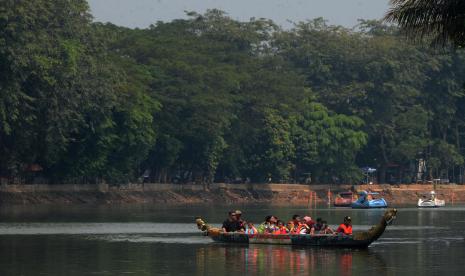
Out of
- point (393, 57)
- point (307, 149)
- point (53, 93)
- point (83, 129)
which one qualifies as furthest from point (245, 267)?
point (393, 57)

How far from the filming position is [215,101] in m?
140

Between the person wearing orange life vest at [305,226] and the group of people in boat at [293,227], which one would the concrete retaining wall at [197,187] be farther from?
the person wearing orange life vest at [305,226]

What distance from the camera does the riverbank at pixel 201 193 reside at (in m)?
123

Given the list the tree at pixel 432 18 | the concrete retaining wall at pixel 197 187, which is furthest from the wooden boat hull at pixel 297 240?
the concrete retaining wall at pixel 197 187

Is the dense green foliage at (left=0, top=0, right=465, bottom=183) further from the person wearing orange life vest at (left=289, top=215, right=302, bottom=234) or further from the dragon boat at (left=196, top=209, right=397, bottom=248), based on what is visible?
the person wearing orange life vest at (left=289, top=215, right=302, bottom=234)

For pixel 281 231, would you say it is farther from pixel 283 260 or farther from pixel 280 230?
pixel 283 260

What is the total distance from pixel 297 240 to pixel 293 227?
4.31ft

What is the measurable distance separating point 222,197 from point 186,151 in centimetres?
668

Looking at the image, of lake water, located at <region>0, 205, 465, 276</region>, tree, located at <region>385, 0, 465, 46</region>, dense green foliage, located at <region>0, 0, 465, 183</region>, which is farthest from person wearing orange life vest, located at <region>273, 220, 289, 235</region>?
dense green foliage, located at <region>0, 0, 465, 183</region>

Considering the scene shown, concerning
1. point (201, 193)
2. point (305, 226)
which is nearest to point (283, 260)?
point (305, 226)

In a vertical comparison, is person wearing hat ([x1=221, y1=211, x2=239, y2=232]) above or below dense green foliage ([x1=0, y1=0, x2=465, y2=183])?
below

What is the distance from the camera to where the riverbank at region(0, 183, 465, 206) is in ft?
402

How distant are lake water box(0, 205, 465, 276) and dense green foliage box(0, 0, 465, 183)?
22.8m

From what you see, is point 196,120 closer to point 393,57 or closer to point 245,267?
point 393,57
